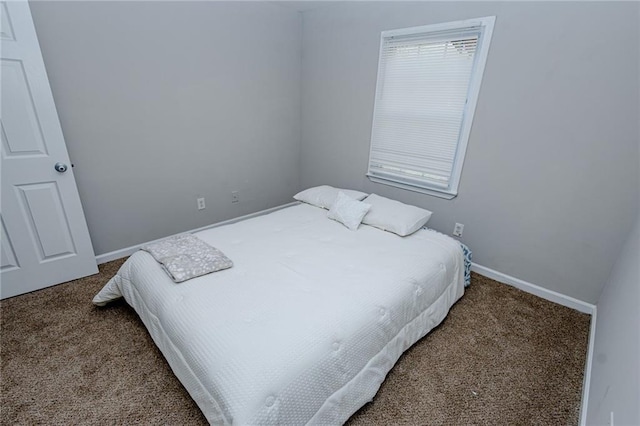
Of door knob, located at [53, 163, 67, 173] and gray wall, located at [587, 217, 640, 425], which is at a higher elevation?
door knob, located at [53, 163, 67, 173]

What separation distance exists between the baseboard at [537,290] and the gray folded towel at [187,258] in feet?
6.86

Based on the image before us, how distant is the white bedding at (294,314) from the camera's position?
1061 millimetres

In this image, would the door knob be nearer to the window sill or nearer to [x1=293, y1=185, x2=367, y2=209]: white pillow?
[x1=293, y1=185, x2=367, y2=209]: white pillow

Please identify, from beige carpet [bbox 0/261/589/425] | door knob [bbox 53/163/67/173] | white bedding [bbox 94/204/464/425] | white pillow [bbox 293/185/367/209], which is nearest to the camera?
white bedding [bbox 94/204/464/425]

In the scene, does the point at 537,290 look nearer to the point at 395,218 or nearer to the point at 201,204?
the point at 395,218

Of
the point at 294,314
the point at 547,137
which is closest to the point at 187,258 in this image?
the point at 294,314

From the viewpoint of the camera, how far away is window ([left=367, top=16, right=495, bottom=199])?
86.0 inches

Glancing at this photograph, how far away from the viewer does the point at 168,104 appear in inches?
96.8

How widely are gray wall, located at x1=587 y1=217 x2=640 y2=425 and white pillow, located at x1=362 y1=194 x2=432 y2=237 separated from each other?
3.72 ft

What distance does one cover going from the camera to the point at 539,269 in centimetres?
221

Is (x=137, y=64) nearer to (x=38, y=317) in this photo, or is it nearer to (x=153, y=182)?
(x=153, y=182)

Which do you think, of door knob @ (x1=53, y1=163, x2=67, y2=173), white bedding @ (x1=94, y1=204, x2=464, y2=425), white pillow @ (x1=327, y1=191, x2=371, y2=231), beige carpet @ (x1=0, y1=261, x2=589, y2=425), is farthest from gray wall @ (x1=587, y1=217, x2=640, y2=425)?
door knob @ (x1=53, y1=163, x2=67, y2=173)

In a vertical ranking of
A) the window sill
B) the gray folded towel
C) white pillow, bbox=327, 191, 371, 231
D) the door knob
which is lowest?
the gray folded towel

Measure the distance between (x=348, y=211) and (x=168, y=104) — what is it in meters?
1.76
